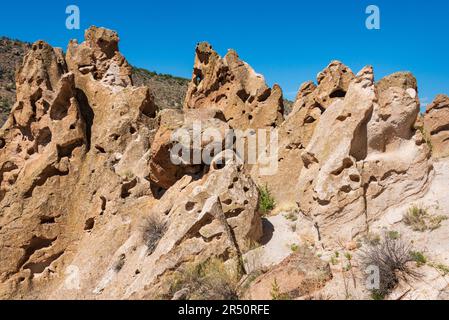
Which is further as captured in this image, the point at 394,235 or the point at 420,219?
the point at 420,219

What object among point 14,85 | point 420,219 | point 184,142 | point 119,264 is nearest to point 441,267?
point 420,219

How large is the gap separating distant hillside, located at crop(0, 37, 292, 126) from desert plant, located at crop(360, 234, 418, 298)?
30.2 m

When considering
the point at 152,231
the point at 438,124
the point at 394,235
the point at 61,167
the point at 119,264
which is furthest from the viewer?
the point at 438,124

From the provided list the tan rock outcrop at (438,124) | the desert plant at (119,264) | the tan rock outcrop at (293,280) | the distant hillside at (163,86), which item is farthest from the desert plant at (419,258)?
the distant hillside at (163,86)

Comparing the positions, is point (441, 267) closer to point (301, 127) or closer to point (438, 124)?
point (301, 127)

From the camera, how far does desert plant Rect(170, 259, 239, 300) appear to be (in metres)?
6.04

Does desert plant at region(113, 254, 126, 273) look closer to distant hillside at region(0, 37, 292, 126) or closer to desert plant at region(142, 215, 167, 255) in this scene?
desert plant at region(142, 215, 167, 255)

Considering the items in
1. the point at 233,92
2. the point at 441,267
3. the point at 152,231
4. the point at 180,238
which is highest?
the point at 233,92

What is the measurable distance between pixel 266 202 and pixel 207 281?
4506mm

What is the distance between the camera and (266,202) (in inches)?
415

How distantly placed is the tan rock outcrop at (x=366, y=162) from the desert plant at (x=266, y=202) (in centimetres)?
212

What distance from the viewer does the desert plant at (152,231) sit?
26.8 feet

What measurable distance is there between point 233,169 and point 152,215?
2138 millimetres

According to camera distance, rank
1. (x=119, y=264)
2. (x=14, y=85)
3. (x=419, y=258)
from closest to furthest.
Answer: (x=419, y=258)
(x=119, y=264)
(x=14, y=85)
